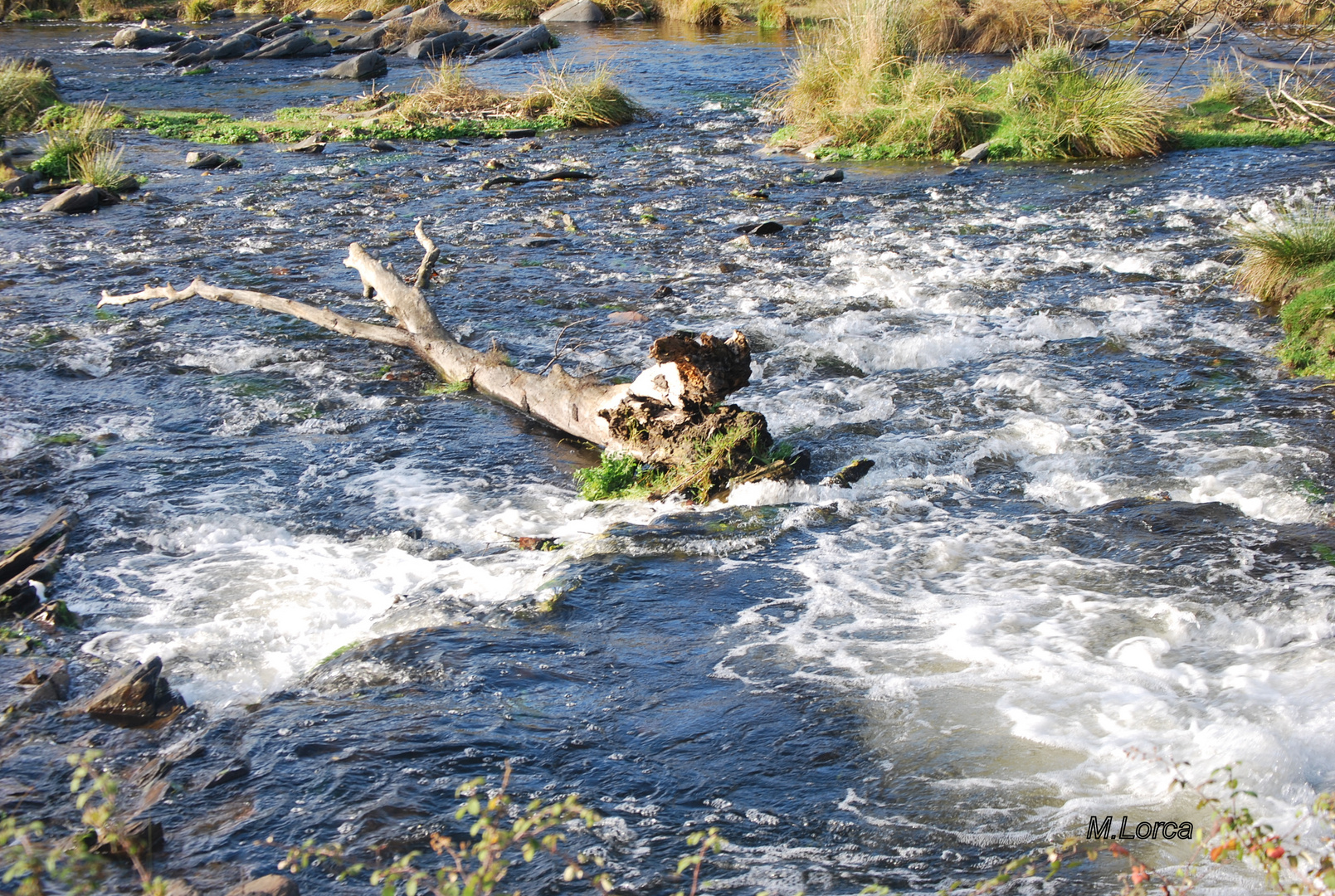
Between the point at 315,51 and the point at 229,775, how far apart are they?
994 inches

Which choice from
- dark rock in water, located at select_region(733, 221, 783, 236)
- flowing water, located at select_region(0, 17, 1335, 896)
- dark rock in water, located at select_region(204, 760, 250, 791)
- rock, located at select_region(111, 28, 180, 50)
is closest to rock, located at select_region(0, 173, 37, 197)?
flowing water, located at select_region(0, 17, 1335, 896)

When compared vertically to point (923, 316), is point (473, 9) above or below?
above

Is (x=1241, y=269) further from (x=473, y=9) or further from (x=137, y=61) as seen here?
(x=473, y=9)

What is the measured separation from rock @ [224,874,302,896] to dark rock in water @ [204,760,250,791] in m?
0.71

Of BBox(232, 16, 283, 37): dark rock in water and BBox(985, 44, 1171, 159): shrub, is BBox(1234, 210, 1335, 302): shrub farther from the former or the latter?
BBox(232, 16, 283, 37): dark rock in water

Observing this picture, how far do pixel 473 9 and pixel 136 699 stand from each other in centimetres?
3253

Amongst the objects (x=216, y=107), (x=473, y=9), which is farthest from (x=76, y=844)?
(x=473, y=9)

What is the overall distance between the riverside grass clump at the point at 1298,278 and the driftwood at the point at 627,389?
4133 mm

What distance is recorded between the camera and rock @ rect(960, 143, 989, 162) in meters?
13.6

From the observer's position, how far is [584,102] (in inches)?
659

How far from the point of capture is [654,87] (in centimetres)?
1994

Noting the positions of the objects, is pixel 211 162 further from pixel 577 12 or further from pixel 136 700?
pixel 577 12

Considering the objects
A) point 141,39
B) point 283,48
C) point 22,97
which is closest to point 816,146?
point 22,97

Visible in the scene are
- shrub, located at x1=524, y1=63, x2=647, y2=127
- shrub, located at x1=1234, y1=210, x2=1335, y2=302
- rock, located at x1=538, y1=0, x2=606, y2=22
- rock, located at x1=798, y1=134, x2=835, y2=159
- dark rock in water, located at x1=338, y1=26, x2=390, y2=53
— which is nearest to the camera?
shrub, located at x1=1234, y1=210, x2=1335, y2=302
